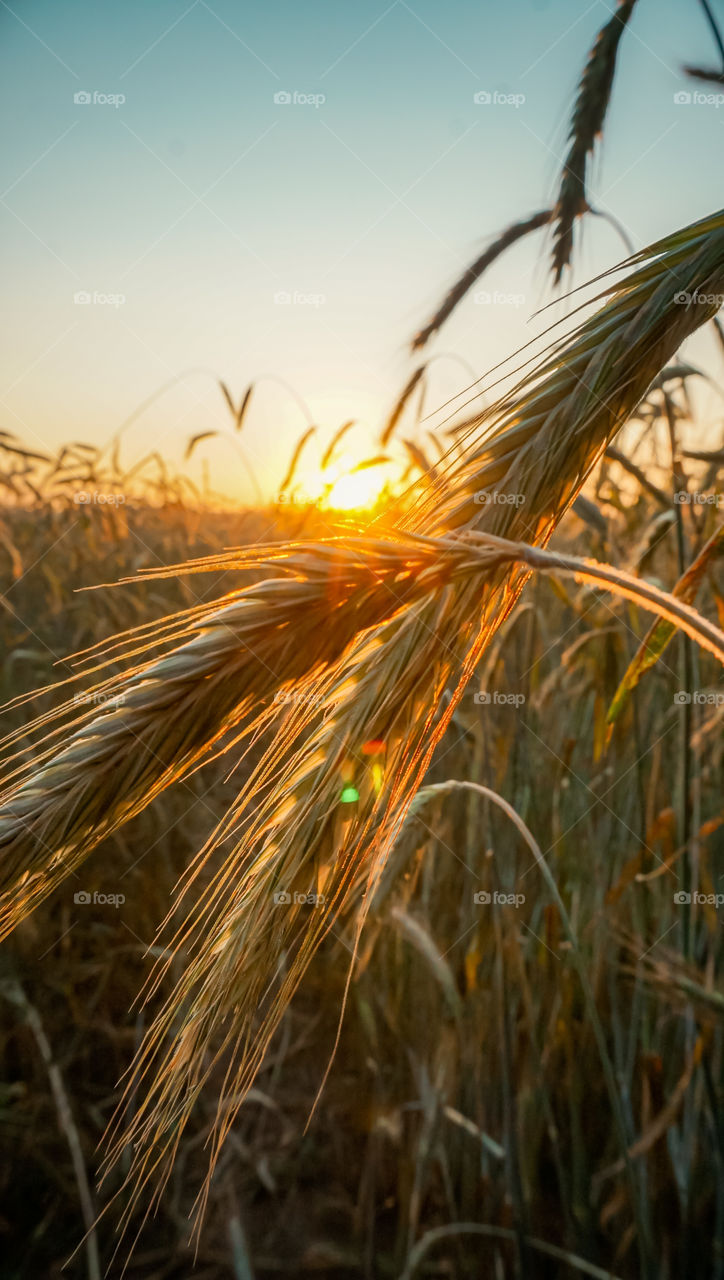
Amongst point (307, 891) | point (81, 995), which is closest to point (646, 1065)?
point (307, 891)

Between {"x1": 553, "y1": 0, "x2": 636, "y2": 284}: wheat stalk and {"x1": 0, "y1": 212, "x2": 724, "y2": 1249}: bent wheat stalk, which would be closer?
{"x1": 0, "y1": 212, "x2": 724, "y2": 1249}: bent wheat stalk

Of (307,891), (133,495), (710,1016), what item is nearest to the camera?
(307,891)

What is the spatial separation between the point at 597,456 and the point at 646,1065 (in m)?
1.28

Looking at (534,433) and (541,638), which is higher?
(534,433)

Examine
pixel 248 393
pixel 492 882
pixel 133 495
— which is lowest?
pixel 492 882

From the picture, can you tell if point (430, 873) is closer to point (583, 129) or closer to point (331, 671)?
point (331, 671)

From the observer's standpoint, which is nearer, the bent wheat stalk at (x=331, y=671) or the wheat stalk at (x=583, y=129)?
the bent wheat stalk at (x=331, y=671)

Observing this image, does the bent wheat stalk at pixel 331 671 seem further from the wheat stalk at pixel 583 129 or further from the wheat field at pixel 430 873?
the wheat stalk at pixel 583 129

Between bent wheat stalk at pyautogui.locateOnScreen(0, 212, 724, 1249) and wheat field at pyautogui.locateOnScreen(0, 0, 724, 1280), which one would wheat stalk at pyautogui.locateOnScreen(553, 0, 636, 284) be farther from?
bent wheat stalk at pyautogui.locateOnScreen(0, 212, 724, 1249)

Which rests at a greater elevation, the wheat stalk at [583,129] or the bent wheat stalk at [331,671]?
the wheat stalk at [583,129]

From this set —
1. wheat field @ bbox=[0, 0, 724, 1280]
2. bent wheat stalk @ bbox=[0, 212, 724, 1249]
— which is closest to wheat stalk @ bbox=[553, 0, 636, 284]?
wheat field @ bbox=[0, 0, 724, 1280]

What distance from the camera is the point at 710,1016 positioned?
1.32 m

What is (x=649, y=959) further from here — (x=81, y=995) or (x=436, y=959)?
(x=81, y=995)

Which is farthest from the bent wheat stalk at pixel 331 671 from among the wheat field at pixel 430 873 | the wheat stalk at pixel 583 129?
the wheat stalk at pixel 583 129
